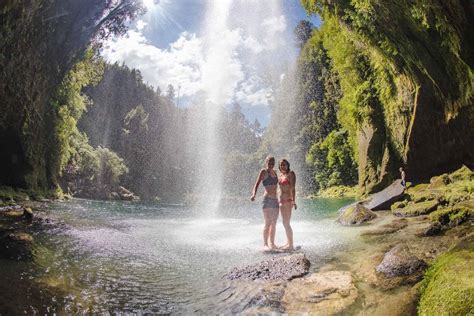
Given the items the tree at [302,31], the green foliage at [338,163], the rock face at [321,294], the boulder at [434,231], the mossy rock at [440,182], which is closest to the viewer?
the rock face at [321,294]

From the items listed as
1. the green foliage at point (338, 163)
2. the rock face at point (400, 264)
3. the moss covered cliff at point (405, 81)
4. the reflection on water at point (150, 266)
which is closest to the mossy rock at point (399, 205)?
the reflection on water at point (150, 266)

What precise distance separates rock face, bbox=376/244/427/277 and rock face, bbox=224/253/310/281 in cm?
125

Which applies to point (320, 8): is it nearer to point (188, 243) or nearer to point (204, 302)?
point (188, 243)

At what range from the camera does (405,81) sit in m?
17.3

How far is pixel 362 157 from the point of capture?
942 inches

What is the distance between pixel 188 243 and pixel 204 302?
451 cm

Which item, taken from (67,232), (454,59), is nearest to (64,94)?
(67,232)

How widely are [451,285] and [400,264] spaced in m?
1.95

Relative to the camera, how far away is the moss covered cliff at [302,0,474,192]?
862 cm

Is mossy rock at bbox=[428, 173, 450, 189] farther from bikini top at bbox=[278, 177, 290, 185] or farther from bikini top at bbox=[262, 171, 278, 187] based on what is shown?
bikini top at bbox=[262, 171, 278, 187]

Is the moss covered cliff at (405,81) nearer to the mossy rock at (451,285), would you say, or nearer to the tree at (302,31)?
the mossy rock at (451,285)

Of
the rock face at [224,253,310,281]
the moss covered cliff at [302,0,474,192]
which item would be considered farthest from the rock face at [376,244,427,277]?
the moss covered cliff at [302,0,474,192]

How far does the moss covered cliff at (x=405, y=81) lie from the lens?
339 inches

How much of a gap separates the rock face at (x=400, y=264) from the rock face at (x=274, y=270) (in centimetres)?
125
